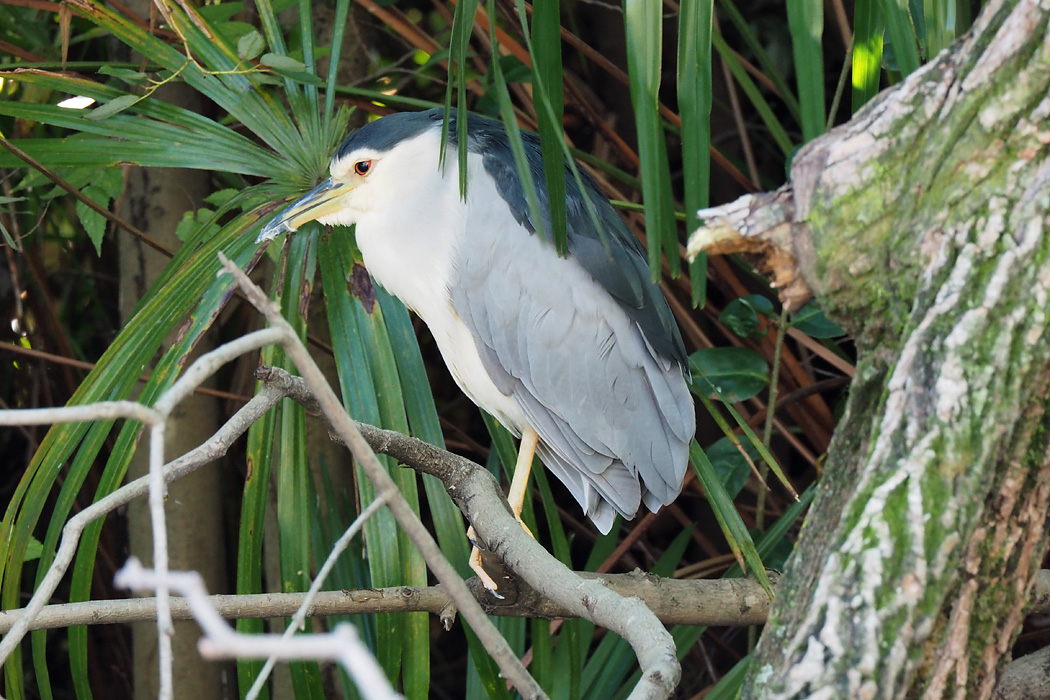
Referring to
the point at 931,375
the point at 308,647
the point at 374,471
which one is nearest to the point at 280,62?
the point at 374,471

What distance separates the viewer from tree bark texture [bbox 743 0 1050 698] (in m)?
0.62

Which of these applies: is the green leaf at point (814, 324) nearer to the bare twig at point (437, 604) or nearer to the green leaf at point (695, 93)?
the bare twig at point (437, 604)

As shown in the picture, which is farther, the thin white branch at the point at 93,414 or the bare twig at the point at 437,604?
the bare twig at the point at 437,604

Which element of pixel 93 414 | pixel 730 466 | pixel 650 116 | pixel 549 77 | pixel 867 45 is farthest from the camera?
pixel 730 466

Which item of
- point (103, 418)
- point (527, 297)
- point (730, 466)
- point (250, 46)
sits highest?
point (250, 46)

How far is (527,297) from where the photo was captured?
5.15ft

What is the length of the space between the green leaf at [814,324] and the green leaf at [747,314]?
0.28ft

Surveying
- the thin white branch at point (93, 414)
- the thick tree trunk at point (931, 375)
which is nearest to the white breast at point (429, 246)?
the thick tree trunk at point (931, 375)

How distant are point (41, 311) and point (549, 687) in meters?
1.56

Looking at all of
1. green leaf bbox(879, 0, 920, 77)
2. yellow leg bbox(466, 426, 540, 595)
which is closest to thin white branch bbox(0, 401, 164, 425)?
green leaf bbox(879, 0, 920, 77)

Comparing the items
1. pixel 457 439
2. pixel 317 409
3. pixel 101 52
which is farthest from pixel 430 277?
pixel 101 52

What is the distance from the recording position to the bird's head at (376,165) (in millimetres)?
1602

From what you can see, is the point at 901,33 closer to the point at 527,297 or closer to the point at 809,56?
the point at 809,56

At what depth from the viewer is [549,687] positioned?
5.14ft
